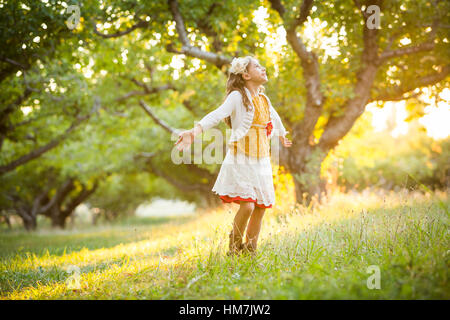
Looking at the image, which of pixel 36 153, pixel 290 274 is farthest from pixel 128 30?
pixel 290 274

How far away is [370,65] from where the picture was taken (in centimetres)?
790

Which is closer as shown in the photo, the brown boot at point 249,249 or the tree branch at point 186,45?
the brown boot at point 249,249

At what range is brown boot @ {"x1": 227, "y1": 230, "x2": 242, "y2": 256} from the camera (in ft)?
12.6

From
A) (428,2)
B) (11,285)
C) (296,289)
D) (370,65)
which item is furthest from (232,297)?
(428,2)

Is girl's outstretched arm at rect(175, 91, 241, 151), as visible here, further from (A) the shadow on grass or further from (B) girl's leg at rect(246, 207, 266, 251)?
(A) the shadow on grass

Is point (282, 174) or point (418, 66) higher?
point (418, 66)

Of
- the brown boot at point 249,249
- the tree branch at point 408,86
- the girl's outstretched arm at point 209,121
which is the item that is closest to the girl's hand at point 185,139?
the girl's outstretched arm at point 209,121

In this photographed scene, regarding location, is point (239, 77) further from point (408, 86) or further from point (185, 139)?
point (408, 86)

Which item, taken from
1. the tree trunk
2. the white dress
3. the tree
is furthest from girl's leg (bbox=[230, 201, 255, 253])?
the tree trunk

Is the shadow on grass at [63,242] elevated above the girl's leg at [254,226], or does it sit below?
below

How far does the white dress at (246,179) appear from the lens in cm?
369

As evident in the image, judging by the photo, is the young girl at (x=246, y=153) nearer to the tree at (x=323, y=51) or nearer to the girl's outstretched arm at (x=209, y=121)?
the girl's outstretched arm at (x=209, y=121)
